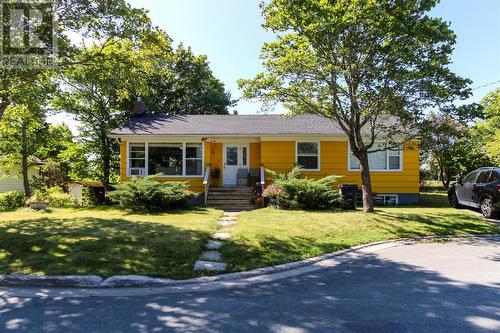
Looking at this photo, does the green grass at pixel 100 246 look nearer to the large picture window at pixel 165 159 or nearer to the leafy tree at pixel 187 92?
the large picture window at pixel 165 159

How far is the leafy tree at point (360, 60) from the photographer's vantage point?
32.2 ft

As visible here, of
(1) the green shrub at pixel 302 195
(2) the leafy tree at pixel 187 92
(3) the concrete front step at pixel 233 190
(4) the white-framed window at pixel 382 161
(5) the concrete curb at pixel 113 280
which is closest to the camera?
(5) the concrete curb at pixel 113 280

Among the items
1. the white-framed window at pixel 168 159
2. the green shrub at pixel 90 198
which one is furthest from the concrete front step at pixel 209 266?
the green shrub at pixel 90 198

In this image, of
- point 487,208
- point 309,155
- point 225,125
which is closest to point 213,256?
point 487,208

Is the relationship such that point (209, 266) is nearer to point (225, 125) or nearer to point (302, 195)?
point (302, 195)

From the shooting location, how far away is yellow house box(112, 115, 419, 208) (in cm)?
1742

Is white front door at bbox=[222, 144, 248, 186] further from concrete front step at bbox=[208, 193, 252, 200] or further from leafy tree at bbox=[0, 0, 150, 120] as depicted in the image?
leafy tree at bbox=[0, 0, 150, 120]

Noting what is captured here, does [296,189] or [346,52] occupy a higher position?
[346,52]

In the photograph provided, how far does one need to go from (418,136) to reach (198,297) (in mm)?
9853

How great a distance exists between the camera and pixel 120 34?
33.7 feet

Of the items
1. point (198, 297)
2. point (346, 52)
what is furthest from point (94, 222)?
point (346, 52)

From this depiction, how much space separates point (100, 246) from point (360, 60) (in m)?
8.82

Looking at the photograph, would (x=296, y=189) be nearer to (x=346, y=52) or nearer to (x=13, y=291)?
(x=346, y=52)

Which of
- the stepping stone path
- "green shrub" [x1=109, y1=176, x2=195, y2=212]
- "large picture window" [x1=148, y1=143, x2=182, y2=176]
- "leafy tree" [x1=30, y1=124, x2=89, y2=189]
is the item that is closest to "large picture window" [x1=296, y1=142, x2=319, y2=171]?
"large picture window" [x1=148, y1=143, x2=182, y2=176]
